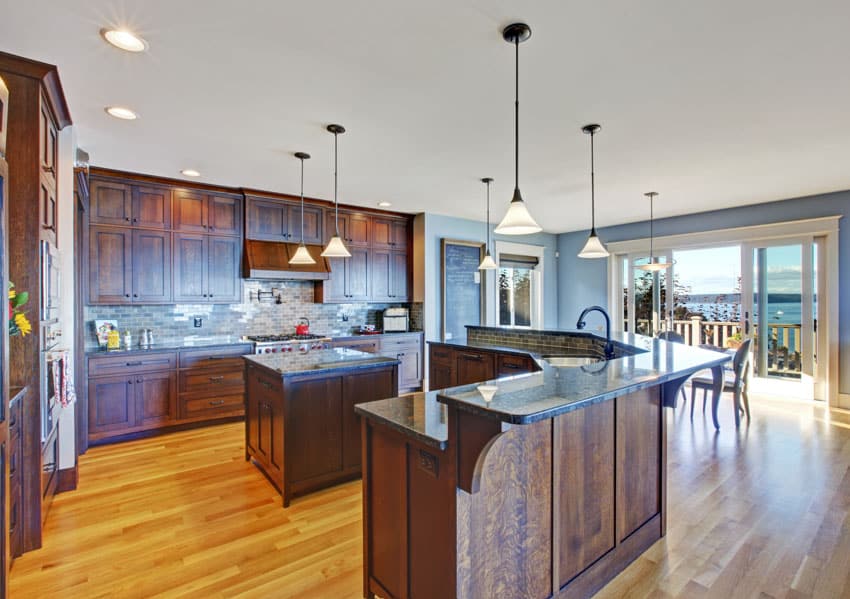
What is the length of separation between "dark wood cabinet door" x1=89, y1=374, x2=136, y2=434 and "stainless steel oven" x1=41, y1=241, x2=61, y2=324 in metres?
1.42

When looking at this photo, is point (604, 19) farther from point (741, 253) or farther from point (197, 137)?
point (741, 253)

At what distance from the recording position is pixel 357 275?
5652mm

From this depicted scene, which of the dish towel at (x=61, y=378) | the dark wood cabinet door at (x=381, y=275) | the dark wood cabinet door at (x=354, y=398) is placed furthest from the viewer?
the dark wood cabinet door at (x=381, y=275)

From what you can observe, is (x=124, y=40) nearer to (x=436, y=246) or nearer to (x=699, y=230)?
(x=436, y=246)

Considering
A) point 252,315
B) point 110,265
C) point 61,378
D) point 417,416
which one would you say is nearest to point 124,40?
point 61,378

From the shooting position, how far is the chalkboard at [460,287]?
6.02 meters

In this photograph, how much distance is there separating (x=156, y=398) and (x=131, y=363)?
1.35ft

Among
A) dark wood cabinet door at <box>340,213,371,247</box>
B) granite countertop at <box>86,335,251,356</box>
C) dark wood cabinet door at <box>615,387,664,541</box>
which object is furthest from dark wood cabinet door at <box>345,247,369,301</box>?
dark wood cabinet door at <box>615,387,664,541</box>

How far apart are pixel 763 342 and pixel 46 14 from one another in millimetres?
7363

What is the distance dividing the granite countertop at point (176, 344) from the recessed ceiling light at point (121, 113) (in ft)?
7.12

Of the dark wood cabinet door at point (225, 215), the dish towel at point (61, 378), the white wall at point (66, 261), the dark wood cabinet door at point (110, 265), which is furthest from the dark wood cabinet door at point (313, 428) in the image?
the dark wood cabinet door at point (225, 215)

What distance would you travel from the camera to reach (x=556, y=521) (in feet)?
5.38

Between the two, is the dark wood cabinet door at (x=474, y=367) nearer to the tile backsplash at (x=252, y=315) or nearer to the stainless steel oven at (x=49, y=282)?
the tile backsplash at (x=252, y=315)

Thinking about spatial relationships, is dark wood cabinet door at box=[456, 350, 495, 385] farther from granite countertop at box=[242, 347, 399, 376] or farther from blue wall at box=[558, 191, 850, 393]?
blue wall at box=[558, 191, 850, 393]
